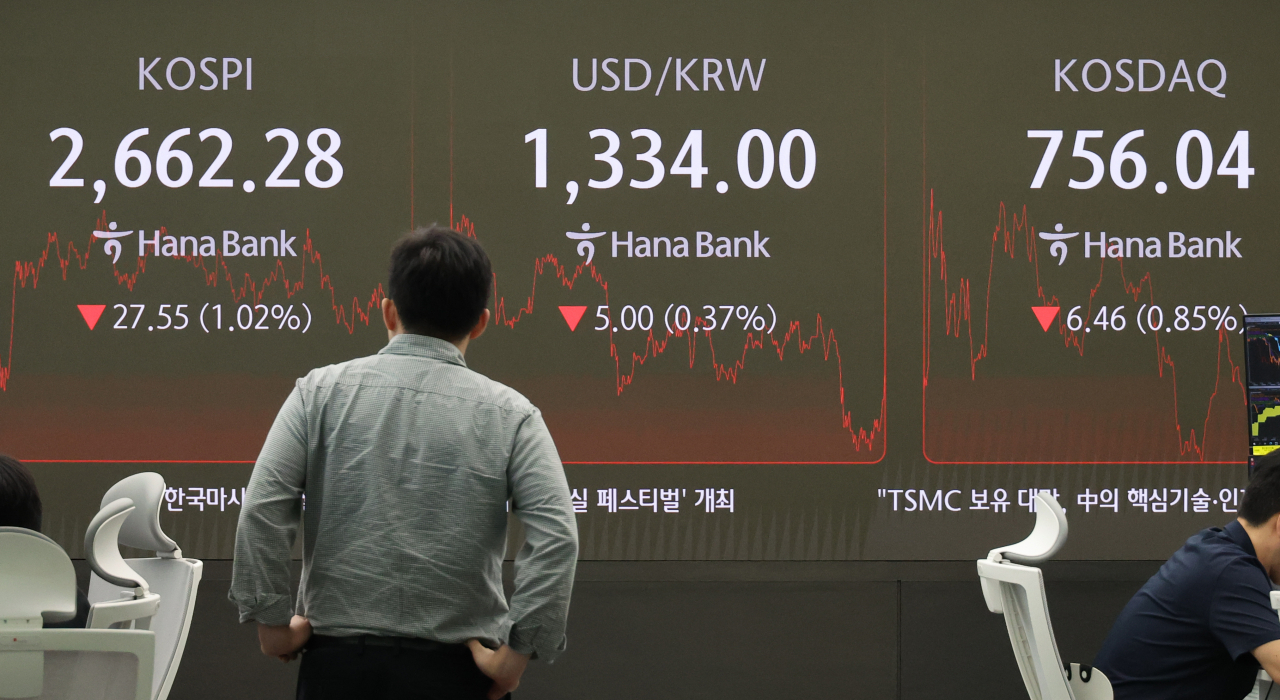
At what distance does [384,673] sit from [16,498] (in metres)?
0.72

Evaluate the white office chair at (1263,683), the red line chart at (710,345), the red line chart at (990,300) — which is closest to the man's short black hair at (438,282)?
the white office chair at (1263,683)

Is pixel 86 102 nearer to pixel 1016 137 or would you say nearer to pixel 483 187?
pixel 483 187

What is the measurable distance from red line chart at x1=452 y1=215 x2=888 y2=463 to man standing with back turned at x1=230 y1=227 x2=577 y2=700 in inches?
58.7

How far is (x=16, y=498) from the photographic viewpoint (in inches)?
66.6

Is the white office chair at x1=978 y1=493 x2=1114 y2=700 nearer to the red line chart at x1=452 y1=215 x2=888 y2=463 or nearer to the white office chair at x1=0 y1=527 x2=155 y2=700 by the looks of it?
the red line chart at x1=452 y1=215 x2=888 y2=463

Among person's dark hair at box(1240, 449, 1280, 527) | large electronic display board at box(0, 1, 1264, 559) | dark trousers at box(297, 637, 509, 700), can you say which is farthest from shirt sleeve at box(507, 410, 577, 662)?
large electronic display board at box(0, 1, 1264, 559)

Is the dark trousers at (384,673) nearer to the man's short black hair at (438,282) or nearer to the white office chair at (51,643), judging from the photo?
the white office chair at (51,643)

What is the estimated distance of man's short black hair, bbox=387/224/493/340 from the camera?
1.53m

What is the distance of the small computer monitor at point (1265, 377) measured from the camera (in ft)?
7.81

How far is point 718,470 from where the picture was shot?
2.99 metres

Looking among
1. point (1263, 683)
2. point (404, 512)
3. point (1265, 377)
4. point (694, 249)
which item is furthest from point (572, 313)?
point (1263, 683)

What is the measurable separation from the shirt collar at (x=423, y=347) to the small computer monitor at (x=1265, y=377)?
6.09 ft

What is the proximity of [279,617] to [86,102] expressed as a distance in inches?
85.7

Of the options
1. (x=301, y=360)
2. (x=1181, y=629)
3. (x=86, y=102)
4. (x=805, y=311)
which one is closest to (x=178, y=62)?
Result: (x=86, y=102)
